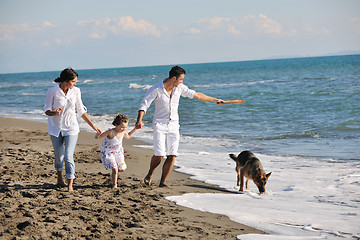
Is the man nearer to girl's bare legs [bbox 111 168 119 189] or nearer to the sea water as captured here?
girl's bare legs [bbox 111 168 119 189]

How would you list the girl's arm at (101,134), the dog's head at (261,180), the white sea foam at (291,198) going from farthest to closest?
the dog's head at (261,180), the girl's arm at (101,134), the white sea foam at (291,198)

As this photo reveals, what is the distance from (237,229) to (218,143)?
274 inches

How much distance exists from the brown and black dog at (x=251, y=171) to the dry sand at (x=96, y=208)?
524 millimetres

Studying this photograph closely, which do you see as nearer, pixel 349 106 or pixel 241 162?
pixel 241 162

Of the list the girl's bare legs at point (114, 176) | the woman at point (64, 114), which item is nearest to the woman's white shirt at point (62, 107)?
the woman at point (64, 114)

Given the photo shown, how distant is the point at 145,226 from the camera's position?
4.55 metres

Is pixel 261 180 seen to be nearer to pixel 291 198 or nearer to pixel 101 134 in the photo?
pixel 291 198

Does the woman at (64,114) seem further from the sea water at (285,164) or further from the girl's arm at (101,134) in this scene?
the sea water at (285,164)

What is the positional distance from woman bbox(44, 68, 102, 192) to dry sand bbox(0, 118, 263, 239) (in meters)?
0.56

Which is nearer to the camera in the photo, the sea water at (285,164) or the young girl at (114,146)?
the sea water at (285,164)

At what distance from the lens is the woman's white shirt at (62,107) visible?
5621mm

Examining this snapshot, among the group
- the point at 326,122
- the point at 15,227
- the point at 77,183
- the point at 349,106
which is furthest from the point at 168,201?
the point at 349,106

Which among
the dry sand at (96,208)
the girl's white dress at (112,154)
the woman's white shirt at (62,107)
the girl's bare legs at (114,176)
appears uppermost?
the woman's white shirt at (62,107)

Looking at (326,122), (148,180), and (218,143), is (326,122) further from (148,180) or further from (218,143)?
(148,180)
